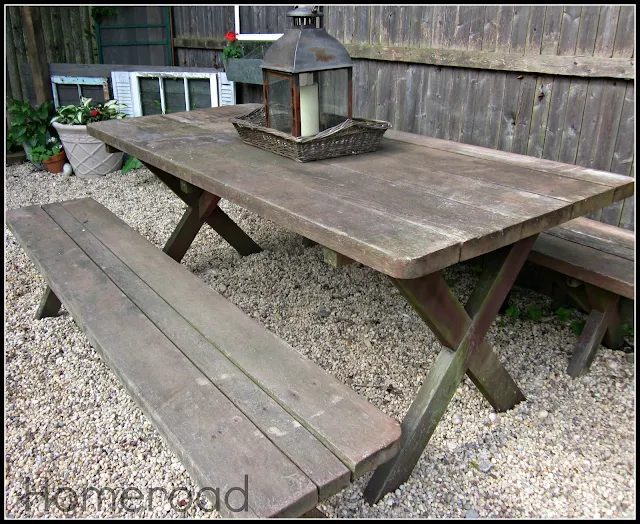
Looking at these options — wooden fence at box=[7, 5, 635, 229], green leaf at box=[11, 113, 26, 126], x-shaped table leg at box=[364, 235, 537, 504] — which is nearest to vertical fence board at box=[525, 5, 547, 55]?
wooden fence at box=[7, 5, 635, 229]

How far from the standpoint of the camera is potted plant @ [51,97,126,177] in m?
5.03

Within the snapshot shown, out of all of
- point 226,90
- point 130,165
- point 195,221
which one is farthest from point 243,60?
point 195,221

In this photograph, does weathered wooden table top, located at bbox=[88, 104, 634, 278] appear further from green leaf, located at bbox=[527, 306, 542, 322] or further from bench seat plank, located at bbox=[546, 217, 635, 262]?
green leaf, located at bbox=[527, 306, 542, 322]

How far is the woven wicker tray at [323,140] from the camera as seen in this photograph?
6.93ft

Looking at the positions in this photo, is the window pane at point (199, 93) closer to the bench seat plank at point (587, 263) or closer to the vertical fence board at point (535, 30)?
the vertical fence board at point (535, 30)

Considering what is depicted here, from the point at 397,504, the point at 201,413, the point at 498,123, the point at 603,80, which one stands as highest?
the point at 603,80

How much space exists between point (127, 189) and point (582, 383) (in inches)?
151

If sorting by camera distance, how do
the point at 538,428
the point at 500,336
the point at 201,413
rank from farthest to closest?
1. the point at 500,336
2. the point at 538,428
3. the point at 201,413

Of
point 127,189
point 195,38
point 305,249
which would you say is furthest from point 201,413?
point 195,38

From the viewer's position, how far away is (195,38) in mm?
5898

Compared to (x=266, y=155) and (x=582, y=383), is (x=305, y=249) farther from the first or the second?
(x=582, y=383)

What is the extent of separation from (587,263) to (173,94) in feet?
14.4

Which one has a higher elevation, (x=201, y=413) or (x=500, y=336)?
(x=201, y=413)

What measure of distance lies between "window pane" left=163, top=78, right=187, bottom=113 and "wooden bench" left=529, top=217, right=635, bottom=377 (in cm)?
404
